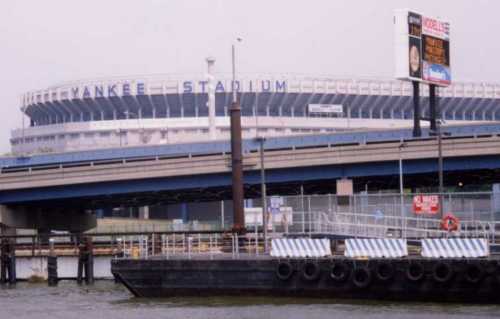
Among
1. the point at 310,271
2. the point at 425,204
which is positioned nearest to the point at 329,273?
the point at 310,271

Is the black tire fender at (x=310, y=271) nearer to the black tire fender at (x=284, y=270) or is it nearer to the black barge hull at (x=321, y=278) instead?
the black barge hull at (x=321, y=278)

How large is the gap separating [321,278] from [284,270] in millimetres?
1925

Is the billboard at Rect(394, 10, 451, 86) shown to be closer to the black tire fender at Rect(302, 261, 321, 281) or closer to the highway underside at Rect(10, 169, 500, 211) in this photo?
the highway underside at Rect(10, 169, 500, 211)

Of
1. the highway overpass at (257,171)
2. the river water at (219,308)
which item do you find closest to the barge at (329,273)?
the river water at (219,308)

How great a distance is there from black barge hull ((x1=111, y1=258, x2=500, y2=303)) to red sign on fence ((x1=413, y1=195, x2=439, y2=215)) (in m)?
11.0

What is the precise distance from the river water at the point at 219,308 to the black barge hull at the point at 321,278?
1.80 ft

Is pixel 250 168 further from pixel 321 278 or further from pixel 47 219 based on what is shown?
pixel 321 278

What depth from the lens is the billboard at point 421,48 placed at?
11238 cm

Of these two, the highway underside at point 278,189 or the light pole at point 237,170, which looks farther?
the highway underside at point 278,189

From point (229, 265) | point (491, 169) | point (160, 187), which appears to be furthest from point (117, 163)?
point (229, 265)

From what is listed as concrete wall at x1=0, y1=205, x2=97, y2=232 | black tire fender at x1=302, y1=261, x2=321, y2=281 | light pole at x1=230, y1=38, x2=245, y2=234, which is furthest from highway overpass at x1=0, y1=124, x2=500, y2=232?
black tire fender at x1=302, y1=261, x2=321, y2=281

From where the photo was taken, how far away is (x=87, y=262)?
80.9 meters

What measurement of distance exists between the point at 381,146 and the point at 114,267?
4596cm

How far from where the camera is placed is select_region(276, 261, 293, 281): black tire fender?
58062 millimetres
